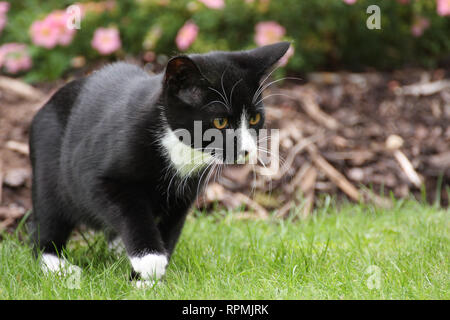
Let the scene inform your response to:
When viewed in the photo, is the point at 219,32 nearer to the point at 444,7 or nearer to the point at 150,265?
the point at 444,7

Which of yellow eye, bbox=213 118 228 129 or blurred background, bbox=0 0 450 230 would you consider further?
blurred background, bbox=0 0 450 230

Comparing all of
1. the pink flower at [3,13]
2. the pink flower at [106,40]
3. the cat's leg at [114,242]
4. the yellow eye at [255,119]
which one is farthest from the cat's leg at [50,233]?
the pink flower at [3,13]

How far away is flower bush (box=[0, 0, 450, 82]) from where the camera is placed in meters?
5.01

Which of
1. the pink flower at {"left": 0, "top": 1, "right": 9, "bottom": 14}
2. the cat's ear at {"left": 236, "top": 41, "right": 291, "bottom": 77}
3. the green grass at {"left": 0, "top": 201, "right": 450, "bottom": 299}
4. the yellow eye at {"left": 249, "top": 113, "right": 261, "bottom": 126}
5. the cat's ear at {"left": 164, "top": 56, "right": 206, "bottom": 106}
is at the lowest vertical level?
the green grass at {"left": 0, "top": 201, "right": 450, "bottom": 299}

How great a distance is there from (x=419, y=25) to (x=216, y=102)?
340 centimetres

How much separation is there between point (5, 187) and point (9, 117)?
944 mm

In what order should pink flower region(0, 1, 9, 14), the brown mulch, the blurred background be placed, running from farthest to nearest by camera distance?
pink flower region(0, 1, 9, 14), the blurred background, the brown mulch

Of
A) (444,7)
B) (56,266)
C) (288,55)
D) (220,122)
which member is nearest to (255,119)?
(220,122)

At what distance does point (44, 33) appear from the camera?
198 inches

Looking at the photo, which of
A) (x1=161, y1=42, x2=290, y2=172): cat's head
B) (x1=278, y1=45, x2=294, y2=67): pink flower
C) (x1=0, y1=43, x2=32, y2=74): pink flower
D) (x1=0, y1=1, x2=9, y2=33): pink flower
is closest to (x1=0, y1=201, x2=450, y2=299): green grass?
(x1=161, y1=42, x2=290, y2=172): cat's head

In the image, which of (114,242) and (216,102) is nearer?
(216,102)

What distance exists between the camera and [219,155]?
8.76 feet

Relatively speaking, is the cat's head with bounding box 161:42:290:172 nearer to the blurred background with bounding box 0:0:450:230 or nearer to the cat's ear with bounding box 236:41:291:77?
the cat's ear with bounding box 236:41:291:77

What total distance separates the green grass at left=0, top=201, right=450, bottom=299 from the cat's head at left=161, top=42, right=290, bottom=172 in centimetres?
55
